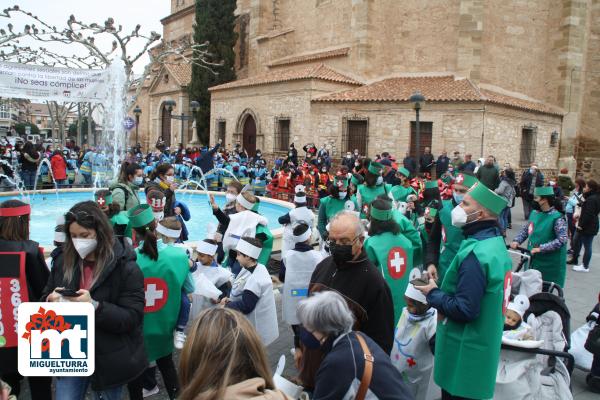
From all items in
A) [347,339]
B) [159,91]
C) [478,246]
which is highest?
[159,91]

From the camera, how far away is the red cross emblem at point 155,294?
13.4ft

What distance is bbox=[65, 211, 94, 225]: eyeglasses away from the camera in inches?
130

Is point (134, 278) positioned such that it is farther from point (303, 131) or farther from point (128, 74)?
point (303, 131)

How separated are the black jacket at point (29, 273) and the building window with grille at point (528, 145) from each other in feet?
81.7

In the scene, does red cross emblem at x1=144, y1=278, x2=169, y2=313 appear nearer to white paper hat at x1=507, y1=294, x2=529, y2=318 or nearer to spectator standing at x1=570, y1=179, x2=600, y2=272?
white paper hat at x1=507, y1=294, x2=529, y2=318

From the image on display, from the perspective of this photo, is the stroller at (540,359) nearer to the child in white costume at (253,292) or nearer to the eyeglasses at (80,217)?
→ the child in white costume at (253,292)

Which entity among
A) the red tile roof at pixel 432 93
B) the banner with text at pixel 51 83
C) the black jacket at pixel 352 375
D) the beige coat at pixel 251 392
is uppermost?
the red tile roof at pixel 432 93

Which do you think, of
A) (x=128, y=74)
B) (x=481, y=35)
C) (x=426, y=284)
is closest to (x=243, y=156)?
(x=128, y=74)

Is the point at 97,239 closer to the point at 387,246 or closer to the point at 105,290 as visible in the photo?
the point at 105,290

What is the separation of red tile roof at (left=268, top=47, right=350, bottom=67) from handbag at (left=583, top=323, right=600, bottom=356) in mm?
24492

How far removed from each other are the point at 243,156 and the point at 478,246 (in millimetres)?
21615

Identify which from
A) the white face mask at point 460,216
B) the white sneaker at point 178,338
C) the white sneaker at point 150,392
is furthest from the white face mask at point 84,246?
the white face mask at point 460,216

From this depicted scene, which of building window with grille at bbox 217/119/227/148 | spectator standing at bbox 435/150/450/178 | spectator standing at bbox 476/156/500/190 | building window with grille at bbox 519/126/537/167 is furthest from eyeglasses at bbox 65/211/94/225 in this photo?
building window with grille at bbox 217/119/227/148

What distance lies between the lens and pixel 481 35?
2458 cm
